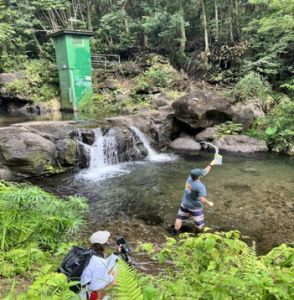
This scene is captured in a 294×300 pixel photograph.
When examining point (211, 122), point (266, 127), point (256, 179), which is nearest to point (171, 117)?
point (211, 122)

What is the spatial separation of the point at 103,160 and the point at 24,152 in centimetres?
336

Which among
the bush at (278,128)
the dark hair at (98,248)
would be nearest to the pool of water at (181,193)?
the bush at (278,128)

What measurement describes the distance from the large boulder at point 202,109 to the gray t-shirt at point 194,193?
8889 millimetres

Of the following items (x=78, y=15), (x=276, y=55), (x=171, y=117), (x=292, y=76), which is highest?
(x=78, y=15)

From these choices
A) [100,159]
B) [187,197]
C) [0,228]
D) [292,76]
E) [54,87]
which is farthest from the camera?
[54,87]

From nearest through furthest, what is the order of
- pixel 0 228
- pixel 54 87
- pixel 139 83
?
pixel 0 228, pixel 139 83, pixel 54 87

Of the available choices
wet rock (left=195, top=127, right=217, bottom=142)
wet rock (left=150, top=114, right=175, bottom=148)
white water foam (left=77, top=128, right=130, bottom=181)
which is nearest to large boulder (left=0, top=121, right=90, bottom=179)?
white water foam (left=77, top=128, right=130, bottom=181)

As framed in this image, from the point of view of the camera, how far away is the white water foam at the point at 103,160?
39.1ft

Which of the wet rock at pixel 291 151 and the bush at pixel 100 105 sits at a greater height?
the bush at pixel 100 105

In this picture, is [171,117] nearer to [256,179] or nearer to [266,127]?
[266,127]

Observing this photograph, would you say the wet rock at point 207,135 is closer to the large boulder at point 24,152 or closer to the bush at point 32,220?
the large boulder at point 24,152

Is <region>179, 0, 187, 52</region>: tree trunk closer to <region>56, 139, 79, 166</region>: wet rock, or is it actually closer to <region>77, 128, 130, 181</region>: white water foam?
<region>77, 128, 130, 181</region>: white water foam

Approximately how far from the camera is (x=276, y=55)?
19.7 meters

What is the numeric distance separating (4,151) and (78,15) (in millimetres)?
25183
